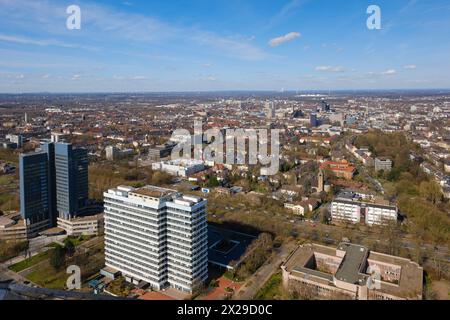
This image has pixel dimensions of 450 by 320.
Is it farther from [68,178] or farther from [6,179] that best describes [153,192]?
[6,179]

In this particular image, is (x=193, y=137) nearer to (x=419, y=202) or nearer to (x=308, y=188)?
(x=308, y=188)

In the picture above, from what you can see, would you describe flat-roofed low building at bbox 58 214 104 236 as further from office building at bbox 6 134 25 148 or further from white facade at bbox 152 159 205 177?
office building at bbox 6 134 25 148

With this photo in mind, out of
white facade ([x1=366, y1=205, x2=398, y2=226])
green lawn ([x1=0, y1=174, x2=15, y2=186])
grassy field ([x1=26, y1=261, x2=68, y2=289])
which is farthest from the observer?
green lawn ([x1=0, y1=174, x2=15, y2=186])

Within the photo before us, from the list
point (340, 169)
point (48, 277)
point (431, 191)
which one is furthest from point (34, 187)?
point (431, 191)

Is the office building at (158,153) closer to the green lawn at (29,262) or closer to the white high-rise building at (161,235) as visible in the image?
the green lawn at (29,262)

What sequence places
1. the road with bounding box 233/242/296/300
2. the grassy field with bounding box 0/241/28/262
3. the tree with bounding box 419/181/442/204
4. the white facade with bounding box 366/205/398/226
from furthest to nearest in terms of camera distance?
the tree with bounding box 419/181/442/204, the white facade with bounding box 366/205/398/226, the grassy field with bounding box 0/241/28/262, the road with bounding box 233/242/296/300

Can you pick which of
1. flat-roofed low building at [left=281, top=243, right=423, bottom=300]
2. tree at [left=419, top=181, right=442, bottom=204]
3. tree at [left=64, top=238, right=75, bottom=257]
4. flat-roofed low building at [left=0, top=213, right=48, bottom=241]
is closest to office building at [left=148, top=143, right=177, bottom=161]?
flat-roofed low building at [left=0, top=213, right=48, bottom=241]
